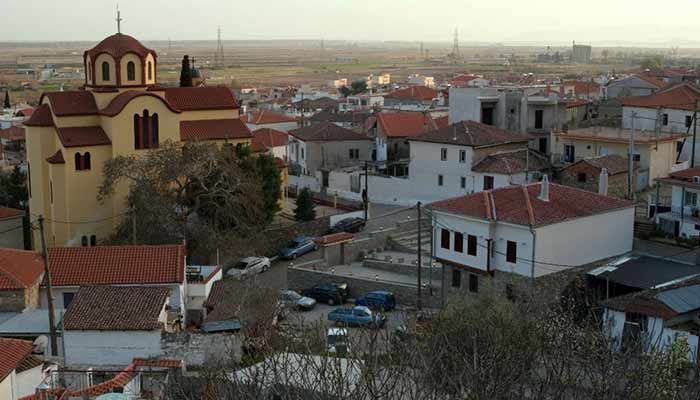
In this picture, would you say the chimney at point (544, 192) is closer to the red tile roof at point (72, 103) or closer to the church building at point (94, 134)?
the church building at point (94, 134)

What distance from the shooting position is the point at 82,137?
105 ft

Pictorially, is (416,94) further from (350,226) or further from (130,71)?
(130,71)

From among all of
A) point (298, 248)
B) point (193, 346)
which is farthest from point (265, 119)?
point (193, 346)

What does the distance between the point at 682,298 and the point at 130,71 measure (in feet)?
71.1

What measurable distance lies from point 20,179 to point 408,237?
56.3 ft

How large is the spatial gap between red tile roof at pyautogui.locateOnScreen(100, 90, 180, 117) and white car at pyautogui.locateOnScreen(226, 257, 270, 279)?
6718 mm

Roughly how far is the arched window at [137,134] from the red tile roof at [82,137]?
0.92 meters

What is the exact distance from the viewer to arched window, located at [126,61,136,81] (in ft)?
109

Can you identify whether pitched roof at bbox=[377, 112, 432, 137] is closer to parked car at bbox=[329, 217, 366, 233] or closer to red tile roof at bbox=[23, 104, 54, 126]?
parked car at bbox=[329, 217, 366, 233]

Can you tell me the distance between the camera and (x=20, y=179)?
3809cm

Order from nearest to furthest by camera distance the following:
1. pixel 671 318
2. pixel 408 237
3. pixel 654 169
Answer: pixel 671 318, pixel 408 237, pixel 654 169

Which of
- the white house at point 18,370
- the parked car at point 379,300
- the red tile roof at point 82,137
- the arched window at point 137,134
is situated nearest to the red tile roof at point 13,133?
the red tile roof at point 82,137

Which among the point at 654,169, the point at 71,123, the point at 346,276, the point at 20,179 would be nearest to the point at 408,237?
the point at 346,276

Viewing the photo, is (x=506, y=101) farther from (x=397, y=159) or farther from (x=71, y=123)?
(x=71, y=123)
